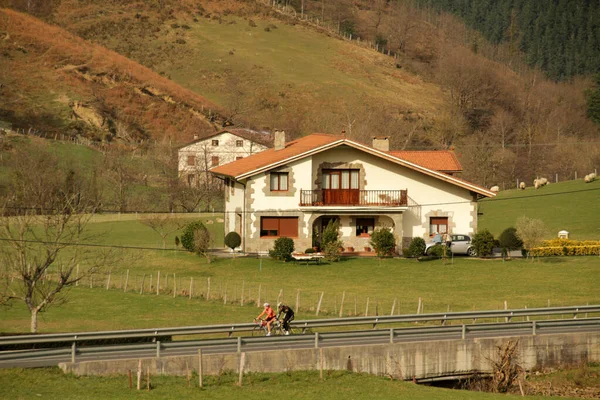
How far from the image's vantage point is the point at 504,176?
5064 inches

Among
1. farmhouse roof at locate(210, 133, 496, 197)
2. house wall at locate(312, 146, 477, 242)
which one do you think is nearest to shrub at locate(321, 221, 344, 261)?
house wall at locate(312, 146, 477, 242)

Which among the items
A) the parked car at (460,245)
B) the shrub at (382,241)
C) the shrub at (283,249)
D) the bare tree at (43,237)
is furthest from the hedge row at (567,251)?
the bare tree at (43,237)

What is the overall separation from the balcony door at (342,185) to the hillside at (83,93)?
7182 cm

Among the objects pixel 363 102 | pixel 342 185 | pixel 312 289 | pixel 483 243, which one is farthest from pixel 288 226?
pixel 363 102

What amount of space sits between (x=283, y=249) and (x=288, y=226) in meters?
4.13

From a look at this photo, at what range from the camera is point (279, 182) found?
6284 cm

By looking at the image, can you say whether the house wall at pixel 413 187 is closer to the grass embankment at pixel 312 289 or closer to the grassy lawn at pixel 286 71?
the grass embankment at pixel 312 289

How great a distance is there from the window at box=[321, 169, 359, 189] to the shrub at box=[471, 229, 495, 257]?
829 centimetres

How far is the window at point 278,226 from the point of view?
62781mm

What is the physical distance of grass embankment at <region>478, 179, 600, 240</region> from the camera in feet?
229

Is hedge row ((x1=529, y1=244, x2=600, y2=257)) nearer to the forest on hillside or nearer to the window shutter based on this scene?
the window shutter

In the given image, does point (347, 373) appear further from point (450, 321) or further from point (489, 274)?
point (489, 274)

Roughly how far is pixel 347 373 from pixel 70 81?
124 meters

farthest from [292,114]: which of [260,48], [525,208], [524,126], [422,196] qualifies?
[422,196]
